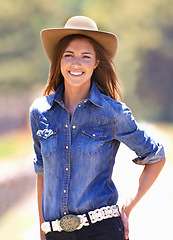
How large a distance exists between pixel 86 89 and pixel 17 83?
3.33 meters

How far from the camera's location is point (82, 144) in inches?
60.7

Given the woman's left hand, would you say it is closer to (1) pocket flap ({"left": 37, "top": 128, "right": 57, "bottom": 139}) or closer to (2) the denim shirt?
(2) the denim shirt

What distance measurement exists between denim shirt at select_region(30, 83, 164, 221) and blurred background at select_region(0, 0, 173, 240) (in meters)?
2.04

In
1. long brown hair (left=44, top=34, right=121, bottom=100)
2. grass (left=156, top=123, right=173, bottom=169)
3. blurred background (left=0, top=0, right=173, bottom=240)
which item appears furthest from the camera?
grass (left=156, top=123, right=173, bottom=169)

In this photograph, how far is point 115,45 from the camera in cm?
173

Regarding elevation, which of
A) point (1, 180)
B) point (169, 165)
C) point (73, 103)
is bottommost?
point (169, 165)

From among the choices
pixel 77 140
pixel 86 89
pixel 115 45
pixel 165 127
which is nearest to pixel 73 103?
pixel 86 89

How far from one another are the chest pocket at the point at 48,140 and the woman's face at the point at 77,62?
215mm

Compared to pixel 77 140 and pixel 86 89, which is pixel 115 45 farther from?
pixel 77 140

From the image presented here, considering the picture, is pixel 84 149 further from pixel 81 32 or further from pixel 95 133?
pixel 81 32

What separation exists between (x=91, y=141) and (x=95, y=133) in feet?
0.12

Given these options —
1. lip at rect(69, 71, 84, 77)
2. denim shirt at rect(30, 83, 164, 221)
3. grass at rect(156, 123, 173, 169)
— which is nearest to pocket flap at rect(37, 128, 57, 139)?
denim shirt at rect(30, 83, 164, 221)

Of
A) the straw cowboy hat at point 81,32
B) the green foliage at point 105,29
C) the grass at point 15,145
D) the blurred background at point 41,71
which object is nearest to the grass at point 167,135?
the blurred background at point 41,71

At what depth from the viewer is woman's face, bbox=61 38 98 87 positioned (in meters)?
1.59
